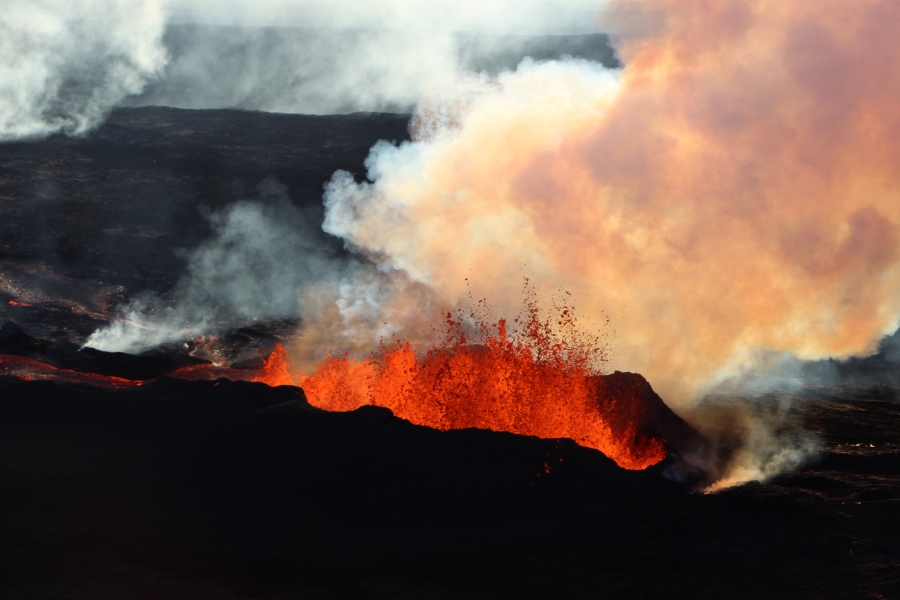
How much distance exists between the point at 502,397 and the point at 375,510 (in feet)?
17.2

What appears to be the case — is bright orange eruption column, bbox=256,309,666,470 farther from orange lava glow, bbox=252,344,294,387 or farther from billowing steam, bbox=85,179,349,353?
billowing steam, bbox=85,179,349,353

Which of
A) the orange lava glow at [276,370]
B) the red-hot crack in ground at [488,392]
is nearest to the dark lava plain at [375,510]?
the red-hot crack in ground at [488,392]

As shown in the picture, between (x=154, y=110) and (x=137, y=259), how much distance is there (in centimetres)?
1140

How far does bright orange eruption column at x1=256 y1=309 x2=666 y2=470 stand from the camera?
15.2 metres

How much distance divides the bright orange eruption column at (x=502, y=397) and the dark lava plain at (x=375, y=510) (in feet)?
6.34

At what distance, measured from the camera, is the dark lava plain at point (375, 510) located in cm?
956

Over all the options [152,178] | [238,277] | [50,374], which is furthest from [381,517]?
[152,178]

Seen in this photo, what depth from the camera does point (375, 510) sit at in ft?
37.2

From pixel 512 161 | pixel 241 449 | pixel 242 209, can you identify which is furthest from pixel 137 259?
pixel 241 449

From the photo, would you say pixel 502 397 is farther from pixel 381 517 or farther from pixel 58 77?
pixel 58 77

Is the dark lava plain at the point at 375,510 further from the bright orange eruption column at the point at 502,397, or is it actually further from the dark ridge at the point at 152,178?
the dark ridge at the point at 152,178

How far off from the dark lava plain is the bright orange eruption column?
1932 mm

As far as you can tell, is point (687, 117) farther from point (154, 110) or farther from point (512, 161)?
point (154, 110)

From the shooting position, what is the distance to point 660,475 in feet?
43.8
